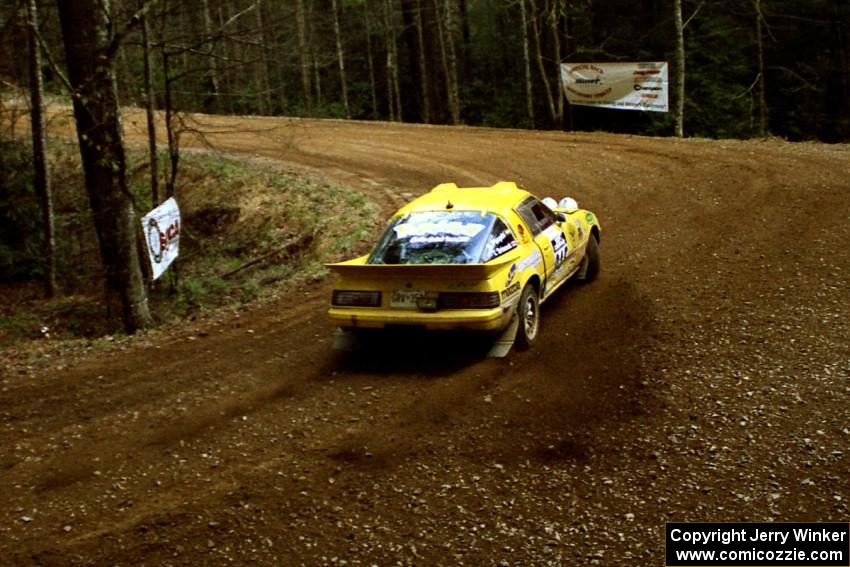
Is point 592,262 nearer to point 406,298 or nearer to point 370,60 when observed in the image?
point 406,298

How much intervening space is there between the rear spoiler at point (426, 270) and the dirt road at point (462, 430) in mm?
864

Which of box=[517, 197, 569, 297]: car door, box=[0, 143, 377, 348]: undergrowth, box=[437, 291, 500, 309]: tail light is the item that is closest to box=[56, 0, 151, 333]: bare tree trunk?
box=[0, 143, 377, 348]: undergrowth

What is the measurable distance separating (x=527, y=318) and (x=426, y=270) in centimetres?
127

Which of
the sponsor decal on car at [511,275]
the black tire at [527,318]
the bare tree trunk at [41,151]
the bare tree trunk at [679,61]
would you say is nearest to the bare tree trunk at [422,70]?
the bare tree trunk at [679,61]

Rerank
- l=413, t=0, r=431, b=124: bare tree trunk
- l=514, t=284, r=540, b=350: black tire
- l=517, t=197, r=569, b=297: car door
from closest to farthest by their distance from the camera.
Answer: l=514, t=284, r=540, b=350: black tire → l=517, t=197, r=569, b=297: car door → l=413, t=0, r=431, b=124: bare tree trunk

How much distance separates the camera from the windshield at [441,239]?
7.72 meters

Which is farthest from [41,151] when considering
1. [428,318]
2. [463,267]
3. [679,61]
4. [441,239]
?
[679,61]

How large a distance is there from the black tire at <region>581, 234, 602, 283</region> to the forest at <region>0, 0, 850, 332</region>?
14.8ft

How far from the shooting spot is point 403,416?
6.48 meters

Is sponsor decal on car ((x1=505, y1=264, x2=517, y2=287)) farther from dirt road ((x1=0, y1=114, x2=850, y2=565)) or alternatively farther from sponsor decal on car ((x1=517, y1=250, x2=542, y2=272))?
dirt road ((x1=0, y1=114, x2=850, y2=565))

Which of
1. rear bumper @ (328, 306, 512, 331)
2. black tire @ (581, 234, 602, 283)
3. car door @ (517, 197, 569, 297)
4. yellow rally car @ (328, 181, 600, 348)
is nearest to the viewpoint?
rear bumper @ (328, 306, 512, 331)

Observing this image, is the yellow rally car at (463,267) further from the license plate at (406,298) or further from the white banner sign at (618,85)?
the white banner sign at (618,85)

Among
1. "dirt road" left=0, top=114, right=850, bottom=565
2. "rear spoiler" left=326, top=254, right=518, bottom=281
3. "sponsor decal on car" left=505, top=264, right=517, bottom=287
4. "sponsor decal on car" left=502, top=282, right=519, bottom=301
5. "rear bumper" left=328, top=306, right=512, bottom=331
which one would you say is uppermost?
"rear spoiler" left=326, top=254, right=518, bottom=281

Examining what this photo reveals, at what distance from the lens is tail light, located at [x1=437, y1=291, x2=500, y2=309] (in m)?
7.10
